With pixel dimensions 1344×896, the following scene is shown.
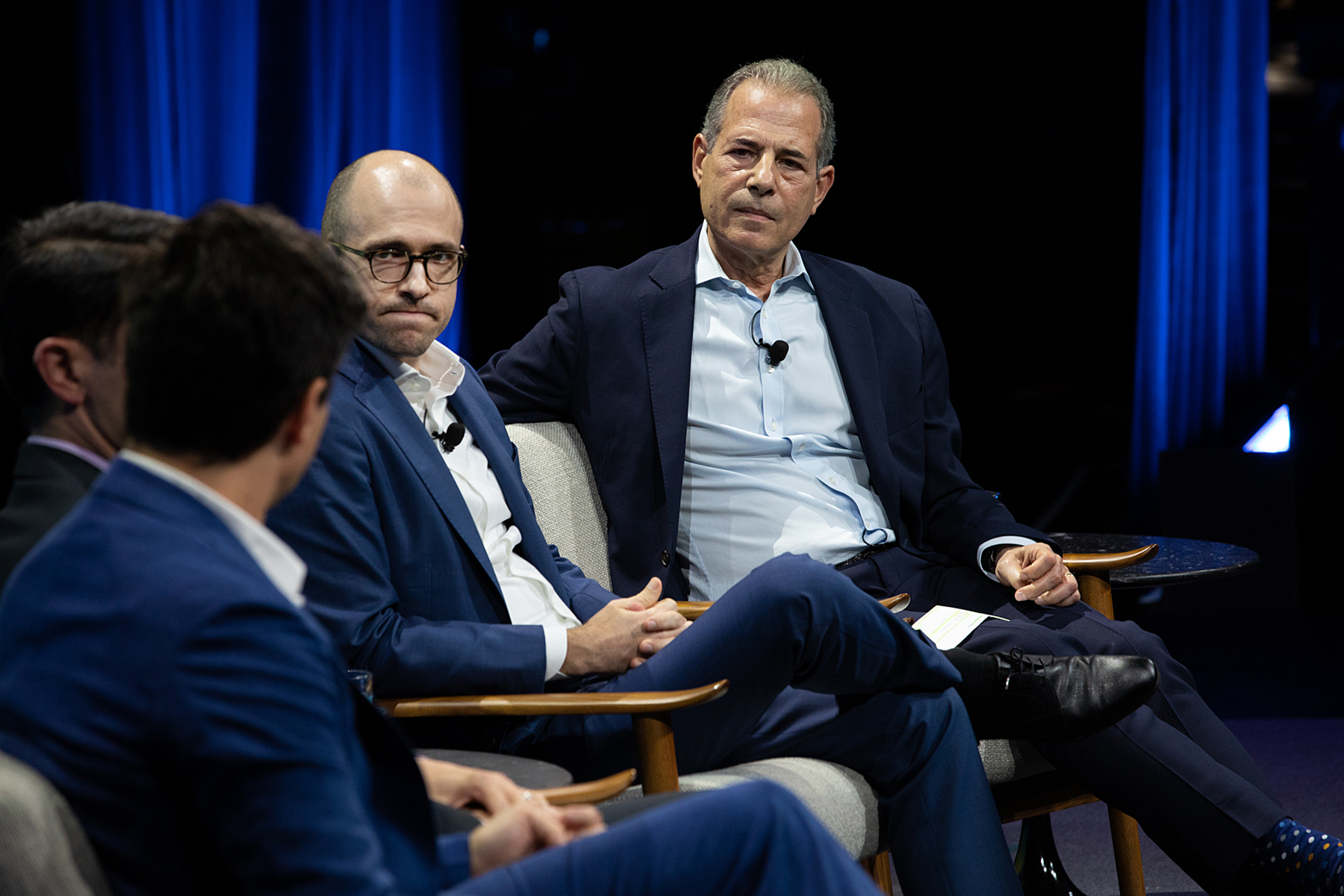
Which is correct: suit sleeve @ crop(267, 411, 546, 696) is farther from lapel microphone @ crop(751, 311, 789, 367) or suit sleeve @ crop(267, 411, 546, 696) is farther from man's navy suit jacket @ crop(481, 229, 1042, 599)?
lapel microphone @ crop(751, 311, 789, 367)

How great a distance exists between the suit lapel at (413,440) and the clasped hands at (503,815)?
609 millimetres

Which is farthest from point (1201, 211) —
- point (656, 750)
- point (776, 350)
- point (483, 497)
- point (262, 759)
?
point (262, 759)

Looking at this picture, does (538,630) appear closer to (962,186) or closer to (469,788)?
(469,788)

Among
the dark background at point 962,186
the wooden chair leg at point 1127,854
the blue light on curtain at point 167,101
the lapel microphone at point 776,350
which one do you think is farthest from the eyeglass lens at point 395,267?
the dark background at point 962,186

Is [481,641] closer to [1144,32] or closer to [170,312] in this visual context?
[170,312]

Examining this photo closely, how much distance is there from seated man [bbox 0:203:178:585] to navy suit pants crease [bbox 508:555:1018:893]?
85 cm

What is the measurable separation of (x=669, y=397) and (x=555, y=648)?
79cm

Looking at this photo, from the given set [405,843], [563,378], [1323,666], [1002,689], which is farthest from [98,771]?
[1323,666]

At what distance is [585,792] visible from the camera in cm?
141

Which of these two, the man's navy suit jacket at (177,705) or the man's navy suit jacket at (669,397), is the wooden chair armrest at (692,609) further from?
the man's navy suit jacket at (177,705)

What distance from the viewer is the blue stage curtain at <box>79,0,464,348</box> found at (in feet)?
13.0

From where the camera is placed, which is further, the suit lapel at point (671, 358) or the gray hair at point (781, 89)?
the gray hair at point (781, 89)

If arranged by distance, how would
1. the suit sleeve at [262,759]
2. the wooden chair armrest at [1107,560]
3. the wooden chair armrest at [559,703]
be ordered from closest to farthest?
1. the suit sleeve at [262,759]
2. the wooden chair armrest at [559,703]
3. the wooden chair armrest at [1107,560]

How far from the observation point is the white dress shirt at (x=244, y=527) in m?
0.96
